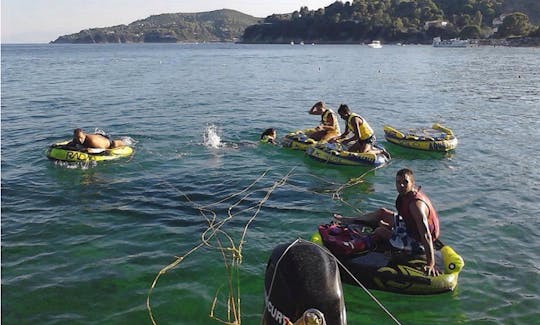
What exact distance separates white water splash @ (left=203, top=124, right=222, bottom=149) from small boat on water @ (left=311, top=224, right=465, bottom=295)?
1135cm

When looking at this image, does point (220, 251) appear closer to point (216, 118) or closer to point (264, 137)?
point (264, 137)

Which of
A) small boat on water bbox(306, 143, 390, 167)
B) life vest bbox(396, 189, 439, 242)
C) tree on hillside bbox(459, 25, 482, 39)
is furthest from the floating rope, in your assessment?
tree on hillside bbox(459, 25, 482, 39)

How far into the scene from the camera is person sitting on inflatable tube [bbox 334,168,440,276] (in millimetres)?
7617

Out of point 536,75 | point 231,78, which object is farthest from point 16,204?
point 536,75

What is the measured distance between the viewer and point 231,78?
164 feet

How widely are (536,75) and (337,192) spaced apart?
43.7 metres

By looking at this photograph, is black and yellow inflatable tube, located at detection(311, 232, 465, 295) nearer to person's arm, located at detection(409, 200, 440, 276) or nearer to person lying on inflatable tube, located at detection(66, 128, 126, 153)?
person's arm, located at detection(409, 200, 440, 276)

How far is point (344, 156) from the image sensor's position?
611 inches

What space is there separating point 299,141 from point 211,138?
4.36 metres

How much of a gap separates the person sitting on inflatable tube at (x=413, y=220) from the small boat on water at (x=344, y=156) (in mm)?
7089

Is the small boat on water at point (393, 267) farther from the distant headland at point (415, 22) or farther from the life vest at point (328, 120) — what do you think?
the distant headland at point (415, 22)

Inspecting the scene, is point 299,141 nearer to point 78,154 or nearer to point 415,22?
point 78,154

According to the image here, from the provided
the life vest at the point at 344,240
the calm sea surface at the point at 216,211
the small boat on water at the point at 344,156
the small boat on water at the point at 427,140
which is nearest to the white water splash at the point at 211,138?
the calm sea surface at the point at 216,211

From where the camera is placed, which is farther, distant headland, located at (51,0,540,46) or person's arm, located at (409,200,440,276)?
distant headland, located at (51,0,540,46)
